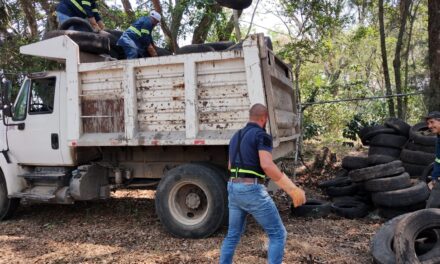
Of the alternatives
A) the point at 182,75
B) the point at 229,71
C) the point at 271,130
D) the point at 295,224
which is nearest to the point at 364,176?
the point at 295,224

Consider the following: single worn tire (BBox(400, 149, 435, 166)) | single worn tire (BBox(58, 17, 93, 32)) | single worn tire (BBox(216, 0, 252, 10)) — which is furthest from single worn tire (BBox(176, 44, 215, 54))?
single worn tire (BBox(400, 149, 435, 166))

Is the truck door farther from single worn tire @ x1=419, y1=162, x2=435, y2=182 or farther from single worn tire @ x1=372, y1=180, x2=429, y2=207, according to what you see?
single worn tire @ x1=419, y1=162, x2=435, y2=182

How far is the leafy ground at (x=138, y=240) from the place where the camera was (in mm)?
4898

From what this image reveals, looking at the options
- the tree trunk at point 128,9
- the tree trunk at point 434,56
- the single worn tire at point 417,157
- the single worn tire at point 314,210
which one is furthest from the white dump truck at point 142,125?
the tree trunk at point 128,9

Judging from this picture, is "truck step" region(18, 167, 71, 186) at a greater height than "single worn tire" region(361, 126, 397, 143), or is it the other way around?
"single worn tire" region(361, 126, 397, 143)

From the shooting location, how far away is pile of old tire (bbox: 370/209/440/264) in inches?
158

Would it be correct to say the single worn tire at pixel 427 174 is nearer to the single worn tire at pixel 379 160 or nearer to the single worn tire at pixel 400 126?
the single worn tire at pixel 379 160

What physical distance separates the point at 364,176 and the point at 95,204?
473 cm

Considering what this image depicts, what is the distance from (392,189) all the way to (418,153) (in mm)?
1507

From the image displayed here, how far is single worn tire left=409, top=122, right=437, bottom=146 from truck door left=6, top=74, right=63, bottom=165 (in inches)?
225

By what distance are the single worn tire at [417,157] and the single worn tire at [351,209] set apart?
135 centimetres

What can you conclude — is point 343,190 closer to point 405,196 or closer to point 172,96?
point 405,196

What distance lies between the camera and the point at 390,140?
7.84 meters

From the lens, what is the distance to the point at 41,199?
6.57 metres
